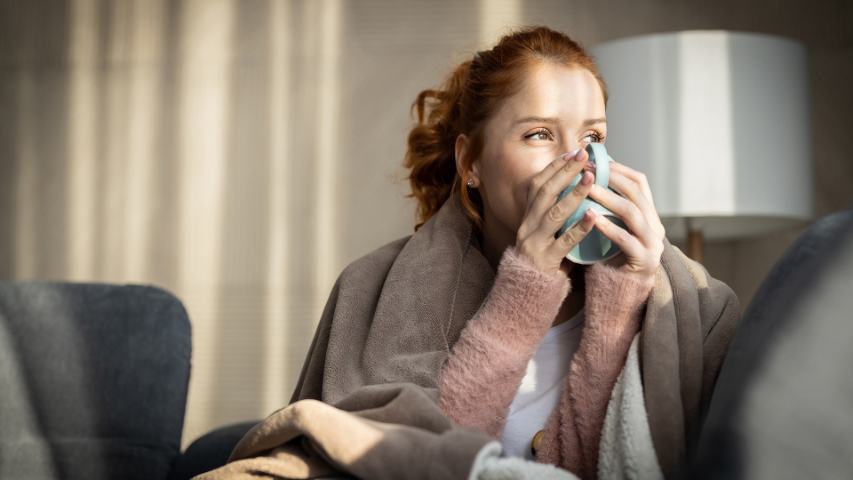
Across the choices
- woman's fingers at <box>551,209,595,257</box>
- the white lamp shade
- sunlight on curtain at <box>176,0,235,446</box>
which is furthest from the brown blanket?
sunlight on curtain at <box>176,0,235,446</box>

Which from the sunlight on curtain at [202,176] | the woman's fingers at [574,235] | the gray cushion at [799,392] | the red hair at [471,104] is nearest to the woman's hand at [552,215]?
the woman's fingers at [574,235]

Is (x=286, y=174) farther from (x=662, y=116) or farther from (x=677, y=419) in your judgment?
(x=677, y=419)

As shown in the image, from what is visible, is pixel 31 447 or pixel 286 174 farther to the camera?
pixel 286 174

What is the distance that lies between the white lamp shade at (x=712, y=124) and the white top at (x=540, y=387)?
79cm

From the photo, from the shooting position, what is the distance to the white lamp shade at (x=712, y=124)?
6.54ft

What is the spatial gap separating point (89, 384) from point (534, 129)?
0.88 m

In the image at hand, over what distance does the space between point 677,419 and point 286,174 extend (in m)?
2.01

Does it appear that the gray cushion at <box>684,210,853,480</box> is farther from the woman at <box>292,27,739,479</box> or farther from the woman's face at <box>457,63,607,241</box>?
the woman's face at <box>457,63,607,241</box>

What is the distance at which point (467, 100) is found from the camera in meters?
1.46

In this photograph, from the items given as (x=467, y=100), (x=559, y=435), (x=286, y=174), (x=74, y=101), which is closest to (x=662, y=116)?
(x=467, y=100)

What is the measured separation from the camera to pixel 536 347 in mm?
1202

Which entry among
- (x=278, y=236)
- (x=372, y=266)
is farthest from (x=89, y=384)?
(x=278, y=236)

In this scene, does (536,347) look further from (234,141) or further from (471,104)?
(234,141)

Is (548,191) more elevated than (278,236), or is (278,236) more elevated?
(548,191)
